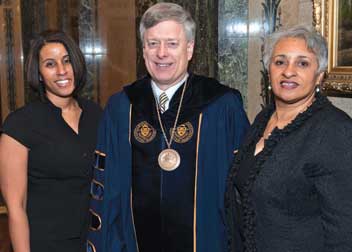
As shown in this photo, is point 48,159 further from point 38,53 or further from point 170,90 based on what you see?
point 170,90

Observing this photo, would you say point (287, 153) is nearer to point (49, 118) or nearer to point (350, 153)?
point (350, 153)

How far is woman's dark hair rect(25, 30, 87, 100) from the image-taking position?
266 centimetres

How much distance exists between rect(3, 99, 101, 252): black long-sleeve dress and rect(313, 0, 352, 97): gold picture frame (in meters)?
1.41

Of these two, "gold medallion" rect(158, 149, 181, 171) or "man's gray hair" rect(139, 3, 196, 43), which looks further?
"gold medallion" rect(158, 149, 181, 171)

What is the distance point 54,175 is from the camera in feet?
8.58

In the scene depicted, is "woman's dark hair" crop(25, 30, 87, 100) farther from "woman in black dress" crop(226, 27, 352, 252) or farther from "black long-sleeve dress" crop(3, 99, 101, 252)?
"woman in black dress" crop(226, 27, 352, 252)

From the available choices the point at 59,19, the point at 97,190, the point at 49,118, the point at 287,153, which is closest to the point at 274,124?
the point at 287,153

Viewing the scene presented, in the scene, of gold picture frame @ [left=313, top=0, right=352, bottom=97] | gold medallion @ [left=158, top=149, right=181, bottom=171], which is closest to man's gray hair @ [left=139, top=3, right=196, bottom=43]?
gold medallion @ [left=158, top=149, right=181, bottom=171]

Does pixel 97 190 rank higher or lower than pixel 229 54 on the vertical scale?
lower

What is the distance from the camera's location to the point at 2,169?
2551 millimetres

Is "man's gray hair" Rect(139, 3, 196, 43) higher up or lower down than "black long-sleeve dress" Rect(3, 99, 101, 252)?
higher up

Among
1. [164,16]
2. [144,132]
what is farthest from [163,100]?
[164,16]

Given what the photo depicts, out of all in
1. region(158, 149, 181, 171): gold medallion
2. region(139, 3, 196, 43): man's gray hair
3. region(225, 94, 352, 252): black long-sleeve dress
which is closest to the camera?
region(225, 94, 352, 252): black long-sleeve dress

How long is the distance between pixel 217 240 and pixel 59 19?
4993mm
